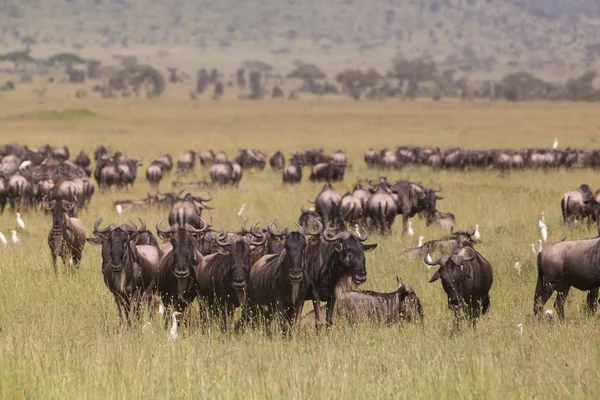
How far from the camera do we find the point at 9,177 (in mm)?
25266

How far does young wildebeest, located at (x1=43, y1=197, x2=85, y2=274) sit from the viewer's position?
48.1 feet

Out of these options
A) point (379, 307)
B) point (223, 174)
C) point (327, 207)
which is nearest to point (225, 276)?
point (379, 307)

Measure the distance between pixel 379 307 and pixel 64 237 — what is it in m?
6.12

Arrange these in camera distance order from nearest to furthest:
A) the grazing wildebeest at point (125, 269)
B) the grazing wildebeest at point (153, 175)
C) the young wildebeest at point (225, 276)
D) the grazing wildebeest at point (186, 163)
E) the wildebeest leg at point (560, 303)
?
1. the young wildebeest at point (225, 276)
2. the grazing wildebeest at point (125, 269)
3. the wildebeest leg at point (560, 303)
4. the grazing wildebeest at point (153, 175)
5. the grazing wildebeest at point (186, 163)

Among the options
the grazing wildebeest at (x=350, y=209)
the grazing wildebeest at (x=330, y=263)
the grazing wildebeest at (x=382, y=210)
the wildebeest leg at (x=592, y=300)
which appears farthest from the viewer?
the grazing wildebeest at (x=350, y=209)

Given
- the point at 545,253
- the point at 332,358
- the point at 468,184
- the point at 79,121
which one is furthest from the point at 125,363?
the point at 79,121

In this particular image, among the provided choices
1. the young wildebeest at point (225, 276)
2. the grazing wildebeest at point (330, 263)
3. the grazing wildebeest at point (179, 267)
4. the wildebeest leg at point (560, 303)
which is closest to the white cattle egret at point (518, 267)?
the wildebeest leg at point (560, 303)

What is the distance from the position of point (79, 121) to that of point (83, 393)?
7183cm

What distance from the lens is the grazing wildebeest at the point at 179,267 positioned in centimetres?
1101

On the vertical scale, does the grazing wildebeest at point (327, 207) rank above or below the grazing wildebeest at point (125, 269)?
below

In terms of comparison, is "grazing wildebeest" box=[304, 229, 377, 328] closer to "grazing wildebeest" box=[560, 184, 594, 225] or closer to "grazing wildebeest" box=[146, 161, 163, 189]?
"grazing wildebeest" box=[560, 184, 594, 225]

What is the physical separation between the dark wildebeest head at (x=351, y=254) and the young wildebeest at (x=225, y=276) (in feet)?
3.40

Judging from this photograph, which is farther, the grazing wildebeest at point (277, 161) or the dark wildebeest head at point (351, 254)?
the grazing wildebeest at point (277, 161)

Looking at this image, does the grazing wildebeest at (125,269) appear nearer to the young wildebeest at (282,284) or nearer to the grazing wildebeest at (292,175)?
the young wildebeest at (282,284)
